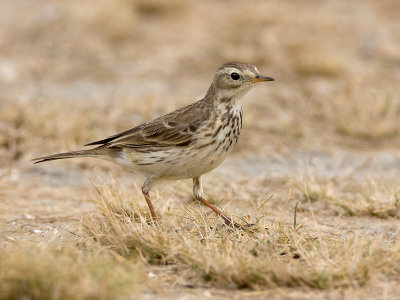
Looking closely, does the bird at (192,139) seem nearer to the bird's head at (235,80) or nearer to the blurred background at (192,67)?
the bird's head at (235,80)

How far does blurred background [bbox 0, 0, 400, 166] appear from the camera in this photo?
8.81 metres

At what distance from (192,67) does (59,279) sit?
8.01 m

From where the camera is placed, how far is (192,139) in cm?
538

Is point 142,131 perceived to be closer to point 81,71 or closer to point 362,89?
point 362,89

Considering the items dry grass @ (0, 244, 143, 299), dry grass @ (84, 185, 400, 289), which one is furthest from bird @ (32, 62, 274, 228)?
dry grass @ (0, 244, 143, 299)

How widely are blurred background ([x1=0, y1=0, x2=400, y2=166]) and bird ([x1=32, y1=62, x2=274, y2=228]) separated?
248cm

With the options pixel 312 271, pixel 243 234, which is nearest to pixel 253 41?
pixel 243 234

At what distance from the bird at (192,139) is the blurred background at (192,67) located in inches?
97.7

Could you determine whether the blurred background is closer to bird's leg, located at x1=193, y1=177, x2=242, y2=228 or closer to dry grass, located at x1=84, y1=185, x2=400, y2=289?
bird's leg, located at x1=193, y1=177, x2=242, y2=228

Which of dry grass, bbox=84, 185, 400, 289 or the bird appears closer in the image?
dry grass, bbox=84, 185, 400, 289

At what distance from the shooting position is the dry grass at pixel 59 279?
3689 mm

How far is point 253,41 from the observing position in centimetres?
1208

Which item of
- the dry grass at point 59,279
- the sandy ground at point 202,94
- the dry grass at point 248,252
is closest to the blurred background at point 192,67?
the sandy ground at point 202,94

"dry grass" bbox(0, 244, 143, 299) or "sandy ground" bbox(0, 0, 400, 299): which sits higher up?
"sandy ground" bbox(0, 0, 400, 299)
